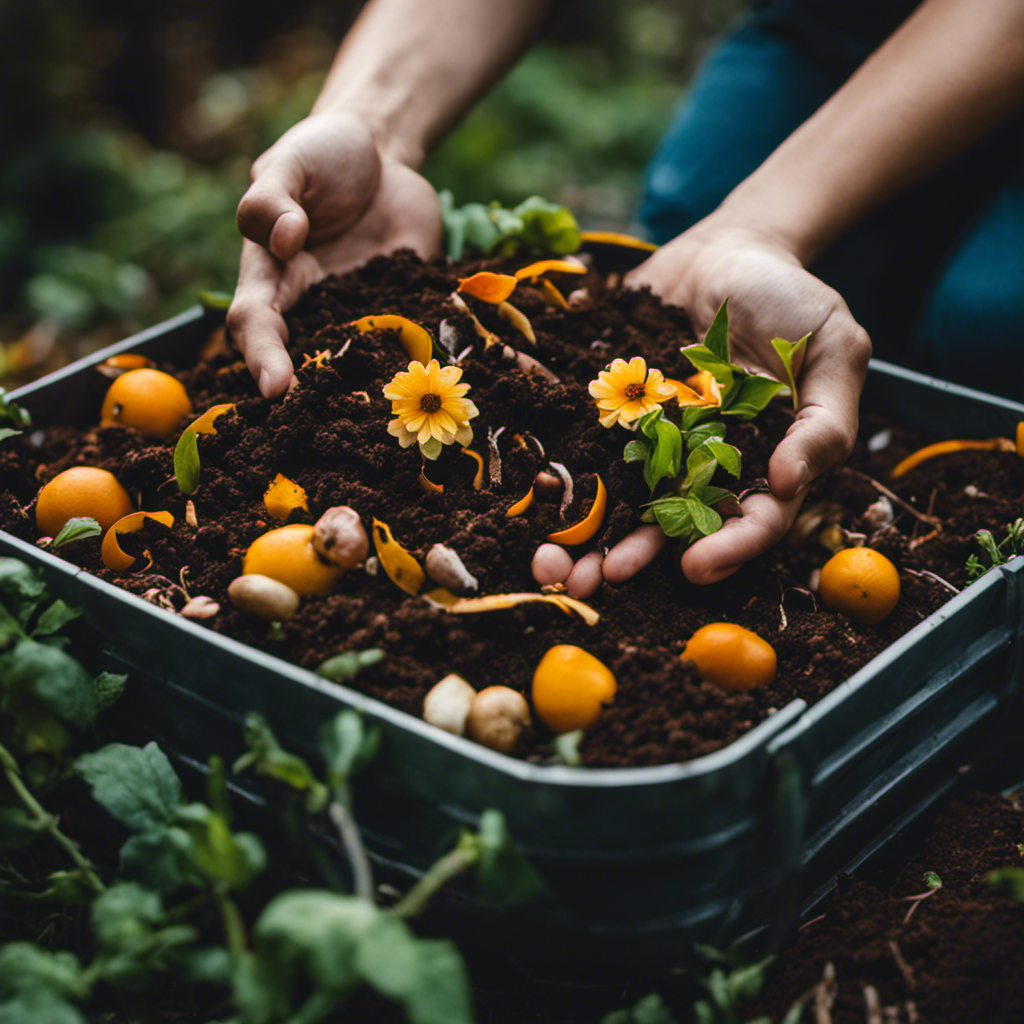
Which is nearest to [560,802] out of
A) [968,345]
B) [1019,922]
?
[1019,922]

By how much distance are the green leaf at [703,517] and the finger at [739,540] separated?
1cm

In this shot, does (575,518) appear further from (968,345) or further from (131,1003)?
(968,345)

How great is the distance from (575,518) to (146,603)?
0.57 metres

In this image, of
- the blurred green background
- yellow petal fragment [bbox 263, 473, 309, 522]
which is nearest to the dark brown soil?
yellow petal fragment [bbox 263, 473, 309, 522]

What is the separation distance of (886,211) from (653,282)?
2.77ft

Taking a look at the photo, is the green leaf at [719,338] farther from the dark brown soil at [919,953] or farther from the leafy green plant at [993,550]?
the dark brown soil at [919,953]

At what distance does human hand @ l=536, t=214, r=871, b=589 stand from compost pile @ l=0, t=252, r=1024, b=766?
58 mm

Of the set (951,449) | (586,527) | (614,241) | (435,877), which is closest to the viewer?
(435,877)

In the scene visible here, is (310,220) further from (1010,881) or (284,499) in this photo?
(1010,881)

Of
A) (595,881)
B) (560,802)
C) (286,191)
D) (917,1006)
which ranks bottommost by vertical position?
(917,1006)

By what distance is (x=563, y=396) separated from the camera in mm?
1341

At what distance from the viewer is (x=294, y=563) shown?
1.11m

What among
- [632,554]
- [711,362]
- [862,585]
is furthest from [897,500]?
[632,554]

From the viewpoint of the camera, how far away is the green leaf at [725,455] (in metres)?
1.17
